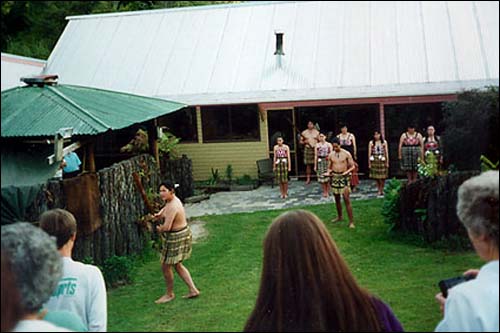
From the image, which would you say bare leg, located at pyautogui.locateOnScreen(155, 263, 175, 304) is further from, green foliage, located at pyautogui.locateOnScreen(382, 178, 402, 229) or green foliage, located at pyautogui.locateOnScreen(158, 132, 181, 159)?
green foliage, located at pyautogui.locateOnScreen(158, 132, 181, 159)

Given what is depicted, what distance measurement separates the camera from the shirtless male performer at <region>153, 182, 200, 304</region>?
2.81 metres

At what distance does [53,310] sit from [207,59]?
Answer: 2.09 metres

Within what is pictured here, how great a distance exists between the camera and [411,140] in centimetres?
332

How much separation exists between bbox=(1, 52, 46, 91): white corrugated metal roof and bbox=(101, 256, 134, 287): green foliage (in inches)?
32.1

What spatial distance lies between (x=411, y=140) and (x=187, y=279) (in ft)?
4.25

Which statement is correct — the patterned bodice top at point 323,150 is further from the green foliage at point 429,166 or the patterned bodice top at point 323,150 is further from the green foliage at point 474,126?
the green foliage at point 474,126

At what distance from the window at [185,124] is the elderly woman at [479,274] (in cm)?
243

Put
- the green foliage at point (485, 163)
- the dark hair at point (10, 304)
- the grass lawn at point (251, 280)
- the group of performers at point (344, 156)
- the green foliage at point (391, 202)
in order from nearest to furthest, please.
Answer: the dark hair at point (10, 304), the grass lawn at point (251, 280), the green foliage at point (485, 163), the green foliage at point (391, 202), the group of performers at point (344, 156)

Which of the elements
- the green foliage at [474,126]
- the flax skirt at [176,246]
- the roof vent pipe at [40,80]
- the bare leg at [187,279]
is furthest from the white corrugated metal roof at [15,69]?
the green foliage at [474,126]

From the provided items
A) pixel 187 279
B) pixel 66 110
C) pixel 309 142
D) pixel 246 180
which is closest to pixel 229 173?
pixel 246 180

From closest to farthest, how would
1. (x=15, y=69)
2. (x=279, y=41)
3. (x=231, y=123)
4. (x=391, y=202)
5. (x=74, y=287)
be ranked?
(x=74, y=287) → (x=15, y=69) → (x=391, y=202) → (x=279, y=41) → (x=231, y=123)

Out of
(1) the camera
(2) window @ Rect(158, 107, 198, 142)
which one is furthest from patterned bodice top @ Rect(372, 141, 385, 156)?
(1) the camera

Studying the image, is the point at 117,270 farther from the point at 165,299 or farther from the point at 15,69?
the point at 15,69

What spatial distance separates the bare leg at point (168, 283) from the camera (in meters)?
2.44
